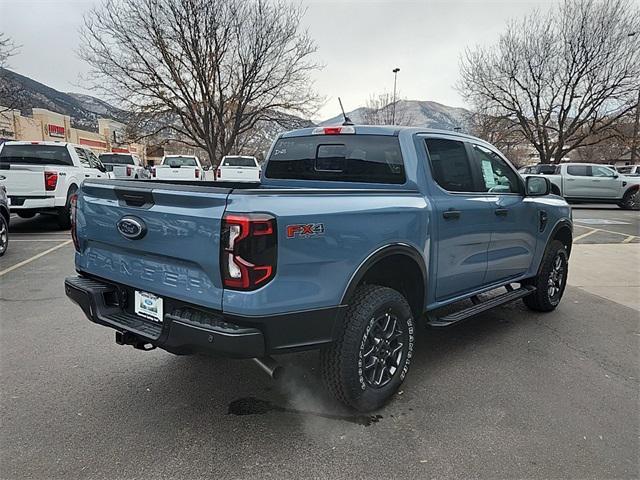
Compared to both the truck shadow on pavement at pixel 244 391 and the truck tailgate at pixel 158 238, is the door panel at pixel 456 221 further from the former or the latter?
the truck tailgate at pixel 158 238

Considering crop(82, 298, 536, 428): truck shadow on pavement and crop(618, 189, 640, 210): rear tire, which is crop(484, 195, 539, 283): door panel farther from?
crop(618, 189, 640, 210): rear tire

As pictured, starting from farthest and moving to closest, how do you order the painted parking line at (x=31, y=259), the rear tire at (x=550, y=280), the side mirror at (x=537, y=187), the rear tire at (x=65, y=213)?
1. the rear tire at (x=65, y=213)
2. the painted parking line at (x=31, y=259)
3. the rear tire at (x=550, y=280)
4. the side mirror at (x=537, y=187)

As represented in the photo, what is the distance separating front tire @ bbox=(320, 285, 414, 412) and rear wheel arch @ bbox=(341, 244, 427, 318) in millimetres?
126

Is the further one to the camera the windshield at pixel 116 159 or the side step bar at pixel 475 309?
the windshield at pixel 116 159

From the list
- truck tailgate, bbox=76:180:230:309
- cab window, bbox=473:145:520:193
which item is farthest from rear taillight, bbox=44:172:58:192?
cab window, bbox=473:145:520:193

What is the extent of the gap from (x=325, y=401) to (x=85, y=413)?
5.15 ft

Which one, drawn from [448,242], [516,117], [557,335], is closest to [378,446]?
[448,242]

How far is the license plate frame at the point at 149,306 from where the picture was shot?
2.67 meters

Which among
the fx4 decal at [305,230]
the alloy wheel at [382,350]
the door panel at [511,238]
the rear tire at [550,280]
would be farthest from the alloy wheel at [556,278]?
the fx4 decal at [305,230]

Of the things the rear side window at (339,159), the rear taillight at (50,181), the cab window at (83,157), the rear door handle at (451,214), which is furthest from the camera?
the cab window at (83,157)

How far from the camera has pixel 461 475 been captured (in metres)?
2.43

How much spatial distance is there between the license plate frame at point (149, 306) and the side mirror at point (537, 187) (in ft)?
12.2

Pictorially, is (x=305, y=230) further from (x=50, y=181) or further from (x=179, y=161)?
(x=179, y=161)

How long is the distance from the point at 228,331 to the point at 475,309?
2.38 meters
